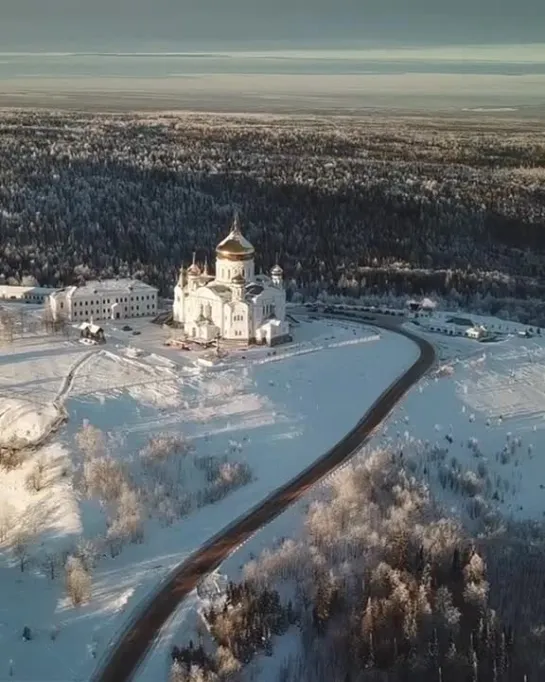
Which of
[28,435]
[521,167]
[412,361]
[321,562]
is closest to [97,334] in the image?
[28,435]

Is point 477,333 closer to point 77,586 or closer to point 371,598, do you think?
point 371,598

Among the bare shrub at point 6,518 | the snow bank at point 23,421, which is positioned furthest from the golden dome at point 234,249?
the bare shrub at point 6,518

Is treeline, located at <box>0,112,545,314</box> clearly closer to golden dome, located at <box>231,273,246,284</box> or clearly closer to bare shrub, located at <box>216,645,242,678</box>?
golden dome, located at <box>231,273,246,284</box>

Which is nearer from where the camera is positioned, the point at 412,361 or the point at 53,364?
the point at 53,364

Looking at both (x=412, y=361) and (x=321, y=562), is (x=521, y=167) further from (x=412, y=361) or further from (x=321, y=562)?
(x=321, y=562)

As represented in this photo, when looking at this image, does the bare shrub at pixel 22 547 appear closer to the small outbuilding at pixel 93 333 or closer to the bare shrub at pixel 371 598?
the bare shrub at pixel 371 598

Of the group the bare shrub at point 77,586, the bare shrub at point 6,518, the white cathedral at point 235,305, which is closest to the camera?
the bare shrub at point 77,586

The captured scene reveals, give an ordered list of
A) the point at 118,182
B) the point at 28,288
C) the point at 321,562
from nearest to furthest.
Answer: the point at 321,562 → the point at 28,288 → the point at 118,182
